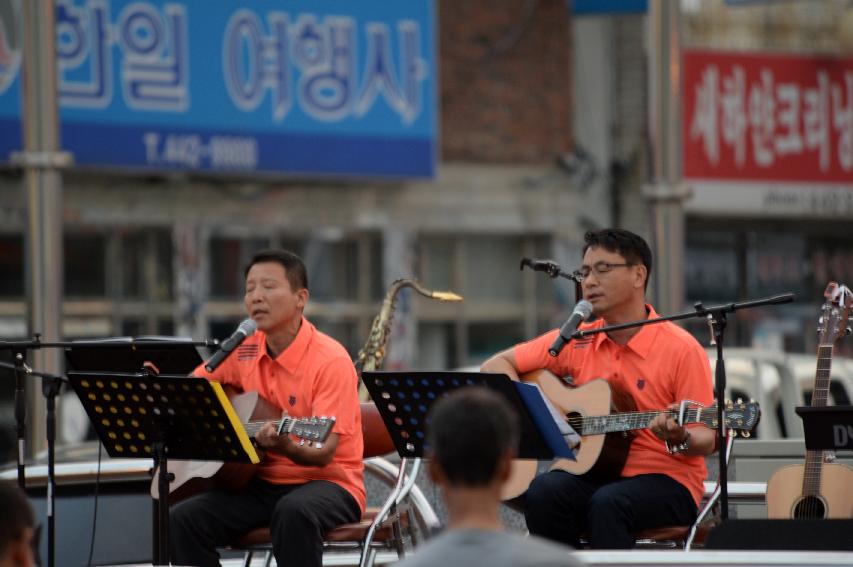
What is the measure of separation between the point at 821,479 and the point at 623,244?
123cm

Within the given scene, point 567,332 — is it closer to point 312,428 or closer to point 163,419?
point 312,428

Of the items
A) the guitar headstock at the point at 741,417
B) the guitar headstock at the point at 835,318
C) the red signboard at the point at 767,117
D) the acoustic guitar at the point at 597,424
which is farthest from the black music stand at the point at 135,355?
the red signboard at the point at 767,117

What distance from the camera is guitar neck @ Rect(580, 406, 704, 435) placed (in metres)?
5.80

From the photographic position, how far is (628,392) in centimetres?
608

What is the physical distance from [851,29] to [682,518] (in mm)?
14830

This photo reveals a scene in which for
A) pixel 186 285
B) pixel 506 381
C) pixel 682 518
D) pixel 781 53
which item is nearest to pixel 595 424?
pixel 682 518

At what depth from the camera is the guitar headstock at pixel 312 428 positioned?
5.90 m

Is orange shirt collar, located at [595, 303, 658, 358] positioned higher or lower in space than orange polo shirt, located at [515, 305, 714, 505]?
higher

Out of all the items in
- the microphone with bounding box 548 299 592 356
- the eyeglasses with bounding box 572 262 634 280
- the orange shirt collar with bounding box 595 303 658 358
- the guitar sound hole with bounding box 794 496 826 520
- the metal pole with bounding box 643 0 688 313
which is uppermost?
the metal pole with bounding box 643 0 688 313

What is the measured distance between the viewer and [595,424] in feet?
19.6

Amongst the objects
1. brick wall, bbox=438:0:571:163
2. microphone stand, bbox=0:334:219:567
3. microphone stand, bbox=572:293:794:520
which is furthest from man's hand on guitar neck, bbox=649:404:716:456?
brick wall, bbox=438:0:571:163

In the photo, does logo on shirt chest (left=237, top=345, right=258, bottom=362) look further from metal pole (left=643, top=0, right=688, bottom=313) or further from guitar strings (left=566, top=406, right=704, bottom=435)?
metal pole (left=643, top=0, right=688, bottom=313)

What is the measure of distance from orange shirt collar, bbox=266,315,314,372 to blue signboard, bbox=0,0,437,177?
28.3 ft

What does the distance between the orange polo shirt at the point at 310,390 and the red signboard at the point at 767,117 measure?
12140mm
